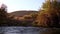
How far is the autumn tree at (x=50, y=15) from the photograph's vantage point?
2531 cm

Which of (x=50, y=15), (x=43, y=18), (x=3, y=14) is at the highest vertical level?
(x=3, y=14)

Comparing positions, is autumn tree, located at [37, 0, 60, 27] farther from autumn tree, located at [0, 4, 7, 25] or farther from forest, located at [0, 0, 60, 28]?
autumn tree, located at [0, 4, 7, 25]

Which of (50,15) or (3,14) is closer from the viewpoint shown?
(50,15)

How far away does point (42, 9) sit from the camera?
86.2 feet

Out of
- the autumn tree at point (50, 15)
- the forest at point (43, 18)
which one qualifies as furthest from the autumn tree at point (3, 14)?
the autumn tree at point (50, 15)

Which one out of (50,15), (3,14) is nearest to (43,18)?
(50,15)

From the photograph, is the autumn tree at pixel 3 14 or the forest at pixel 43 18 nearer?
the forest at pixel 43 18

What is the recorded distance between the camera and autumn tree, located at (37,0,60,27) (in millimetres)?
25312

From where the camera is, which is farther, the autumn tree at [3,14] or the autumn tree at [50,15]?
the autumn tree at [3,14]

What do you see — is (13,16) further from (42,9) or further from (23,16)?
(42,9)

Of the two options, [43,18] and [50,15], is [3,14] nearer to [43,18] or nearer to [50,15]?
[43,18]

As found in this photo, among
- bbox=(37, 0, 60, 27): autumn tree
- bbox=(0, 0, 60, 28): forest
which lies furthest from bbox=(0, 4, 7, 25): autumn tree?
bbox=(37, 0, 60, 27): autumn tree

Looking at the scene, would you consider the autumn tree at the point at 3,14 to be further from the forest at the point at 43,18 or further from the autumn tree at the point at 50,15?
the autumn tree at the point at 50,15

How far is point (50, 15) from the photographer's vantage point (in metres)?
25.5
